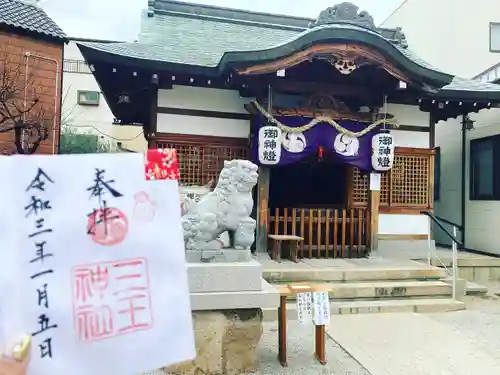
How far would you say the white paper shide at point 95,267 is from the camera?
1414mm

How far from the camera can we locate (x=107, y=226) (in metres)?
1.53

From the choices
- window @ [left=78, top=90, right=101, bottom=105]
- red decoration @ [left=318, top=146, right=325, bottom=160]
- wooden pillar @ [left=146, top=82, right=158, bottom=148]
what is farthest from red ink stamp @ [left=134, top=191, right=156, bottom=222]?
window @ [left=78, top=90, right=101, bottom=105]

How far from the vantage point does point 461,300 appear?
23.3 feet

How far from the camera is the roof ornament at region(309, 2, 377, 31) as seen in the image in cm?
777

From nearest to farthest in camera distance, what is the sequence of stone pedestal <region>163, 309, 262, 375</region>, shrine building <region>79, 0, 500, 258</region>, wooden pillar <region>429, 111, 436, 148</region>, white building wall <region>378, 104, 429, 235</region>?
stone pedestal <region>163, 309, 262, 375</region>
shrine building <region>79, 0, 500, 258</region>
white building wall <region>378, 104, 429, 235</region>
wooden pillar <region>429, 111, 436, 148</region>

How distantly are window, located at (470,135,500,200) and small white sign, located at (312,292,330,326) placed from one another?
7508 mm

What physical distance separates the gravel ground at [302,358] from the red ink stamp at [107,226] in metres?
2.98

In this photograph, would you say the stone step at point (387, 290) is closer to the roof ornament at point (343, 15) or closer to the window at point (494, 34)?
the roof ornament at point (343, 15)

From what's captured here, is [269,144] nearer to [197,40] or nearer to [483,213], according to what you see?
[197,40]

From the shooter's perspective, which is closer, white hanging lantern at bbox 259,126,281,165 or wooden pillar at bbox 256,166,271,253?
white hanging lantern at bbox 259,126,281,165

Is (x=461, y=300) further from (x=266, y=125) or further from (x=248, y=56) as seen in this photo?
(x=248, y=56)

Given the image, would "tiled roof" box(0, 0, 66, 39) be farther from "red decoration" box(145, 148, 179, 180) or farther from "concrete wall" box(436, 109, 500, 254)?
"red decoration" box(145, 148, 179, 180)

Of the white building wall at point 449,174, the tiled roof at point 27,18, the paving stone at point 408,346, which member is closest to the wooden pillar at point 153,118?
the paving stone at point 408,346

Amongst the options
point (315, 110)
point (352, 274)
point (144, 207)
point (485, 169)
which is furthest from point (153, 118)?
point (485, 169)
